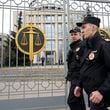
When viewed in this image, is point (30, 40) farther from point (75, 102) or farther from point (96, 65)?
point (96, 65)

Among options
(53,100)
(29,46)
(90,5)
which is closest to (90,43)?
(29,46)

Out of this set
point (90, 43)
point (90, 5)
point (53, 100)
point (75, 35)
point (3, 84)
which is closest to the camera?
point (90, 43)

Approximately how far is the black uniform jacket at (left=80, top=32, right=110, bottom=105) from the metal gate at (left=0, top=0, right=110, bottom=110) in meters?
2.50

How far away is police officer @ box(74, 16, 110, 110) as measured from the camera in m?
3.58

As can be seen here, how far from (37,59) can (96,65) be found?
273cm

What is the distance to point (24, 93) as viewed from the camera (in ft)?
21.0

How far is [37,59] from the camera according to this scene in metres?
6.40

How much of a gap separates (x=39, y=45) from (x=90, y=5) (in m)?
1.56

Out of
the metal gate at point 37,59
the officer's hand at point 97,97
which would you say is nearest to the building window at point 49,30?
the metal gate at point 37,59

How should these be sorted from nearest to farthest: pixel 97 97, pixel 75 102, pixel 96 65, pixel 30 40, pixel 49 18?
pixel 97 97 → pixel 96 65 → pixel 75 102 → pixel 30 40 → pixel 49 18

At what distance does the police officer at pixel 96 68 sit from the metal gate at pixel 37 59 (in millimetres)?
2480

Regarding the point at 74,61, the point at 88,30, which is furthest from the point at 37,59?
the point at 88,30

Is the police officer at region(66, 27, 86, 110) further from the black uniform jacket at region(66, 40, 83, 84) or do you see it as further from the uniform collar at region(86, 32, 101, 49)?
the uniform collar at region(86, 32, 101, 49)

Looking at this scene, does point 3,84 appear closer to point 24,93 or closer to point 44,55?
point 24,93
